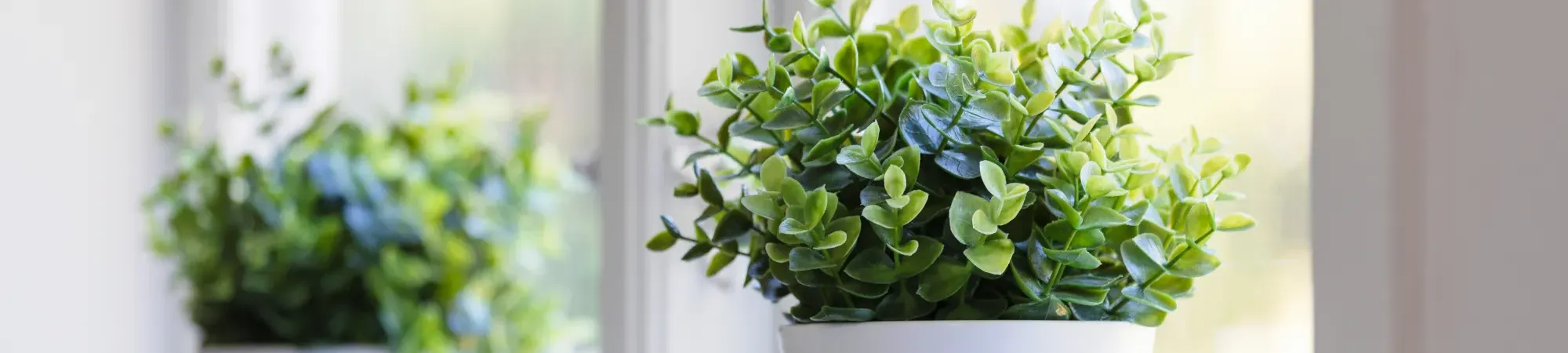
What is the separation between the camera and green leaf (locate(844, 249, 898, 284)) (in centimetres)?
67

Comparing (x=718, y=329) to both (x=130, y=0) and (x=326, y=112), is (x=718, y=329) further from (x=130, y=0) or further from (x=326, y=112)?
(x=130, y=0)

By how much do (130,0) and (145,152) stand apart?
0.23m

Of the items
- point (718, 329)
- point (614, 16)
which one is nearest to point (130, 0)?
point (614, 16)

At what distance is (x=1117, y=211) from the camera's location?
665mm

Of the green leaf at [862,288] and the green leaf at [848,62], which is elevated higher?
the green leaf at [848,62]

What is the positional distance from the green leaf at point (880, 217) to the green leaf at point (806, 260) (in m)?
0.04

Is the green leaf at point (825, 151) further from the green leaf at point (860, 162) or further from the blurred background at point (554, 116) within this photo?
the blurred background at point (554, 116)

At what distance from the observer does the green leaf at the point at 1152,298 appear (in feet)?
2.21

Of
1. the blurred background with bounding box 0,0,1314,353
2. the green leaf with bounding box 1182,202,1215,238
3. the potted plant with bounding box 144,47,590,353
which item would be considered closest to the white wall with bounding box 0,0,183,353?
the blurred background with bounding box 0,0,1314,353

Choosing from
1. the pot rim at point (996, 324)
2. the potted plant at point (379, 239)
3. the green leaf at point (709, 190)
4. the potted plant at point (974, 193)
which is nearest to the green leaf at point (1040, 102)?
the potted plant at point (974, 193)

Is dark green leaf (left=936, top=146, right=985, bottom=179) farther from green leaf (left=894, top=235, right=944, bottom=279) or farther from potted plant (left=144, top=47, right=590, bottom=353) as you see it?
potted plant (left=144, top=47, right=590, bottom=353)

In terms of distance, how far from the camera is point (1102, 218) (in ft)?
2.12

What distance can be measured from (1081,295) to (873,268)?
105mm

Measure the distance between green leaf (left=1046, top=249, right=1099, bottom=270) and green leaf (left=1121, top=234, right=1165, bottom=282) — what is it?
0.02 m
